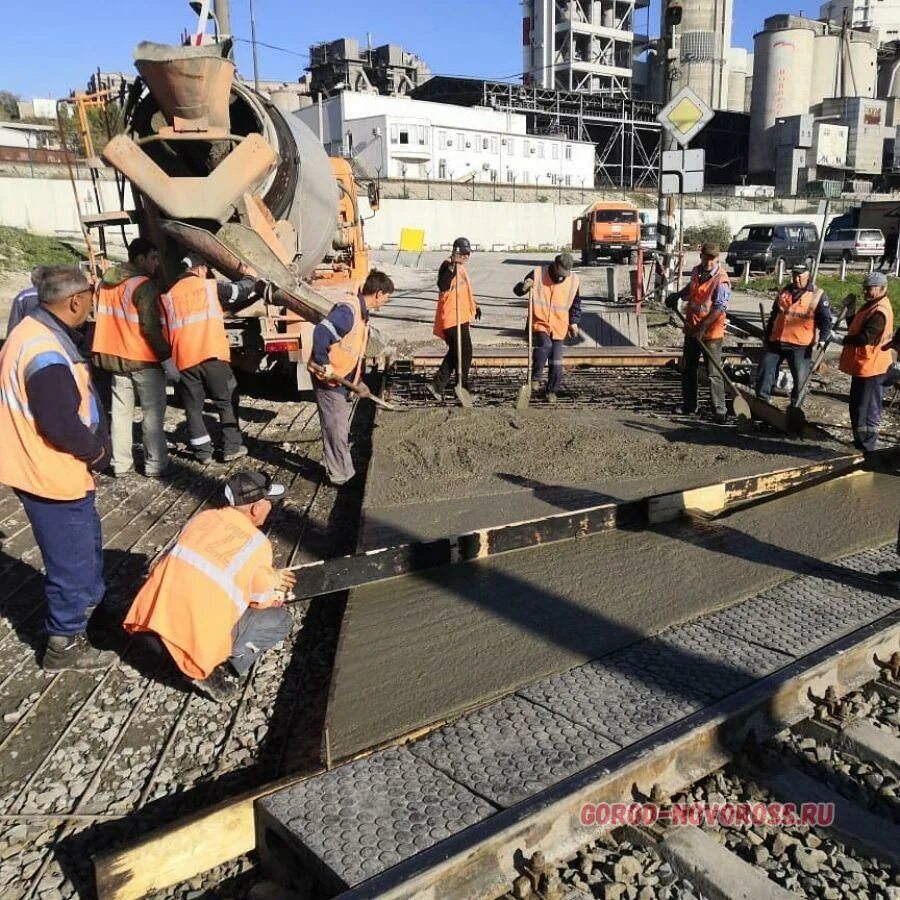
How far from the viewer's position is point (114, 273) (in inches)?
226

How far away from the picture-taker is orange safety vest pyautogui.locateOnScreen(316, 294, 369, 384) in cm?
A: 538

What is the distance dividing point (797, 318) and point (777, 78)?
212ft

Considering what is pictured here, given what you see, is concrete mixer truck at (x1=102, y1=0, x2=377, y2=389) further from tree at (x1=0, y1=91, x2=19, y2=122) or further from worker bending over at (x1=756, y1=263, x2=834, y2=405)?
tree at (x1=0, y1=91, x2=19, y2=122)

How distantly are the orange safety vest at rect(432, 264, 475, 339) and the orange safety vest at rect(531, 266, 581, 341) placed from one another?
25.4 inches

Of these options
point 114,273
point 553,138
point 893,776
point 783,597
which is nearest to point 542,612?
point 783,597

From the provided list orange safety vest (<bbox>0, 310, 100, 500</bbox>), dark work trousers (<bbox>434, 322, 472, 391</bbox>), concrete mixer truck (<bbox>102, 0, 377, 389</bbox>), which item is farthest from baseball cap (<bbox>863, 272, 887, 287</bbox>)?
orange safety vest (<bbox>0, 310, 100, 500</bbox>)

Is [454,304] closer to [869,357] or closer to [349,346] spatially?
[349,346]

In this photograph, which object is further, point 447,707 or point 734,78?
point 734,78

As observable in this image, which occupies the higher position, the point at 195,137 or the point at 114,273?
the point at 195,137

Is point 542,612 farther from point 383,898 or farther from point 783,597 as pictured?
point 383,898

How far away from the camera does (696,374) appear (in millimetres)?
7527

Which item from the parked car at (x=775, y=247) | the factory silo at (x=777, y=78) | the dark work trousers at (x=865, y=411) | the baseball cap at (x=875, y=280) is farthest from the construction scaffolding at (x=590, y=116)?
the dark work trousers at (x=865, y=411)

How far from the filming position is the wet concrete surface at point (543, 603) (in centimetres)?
312

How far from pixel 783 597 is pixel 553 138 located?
54.0m
